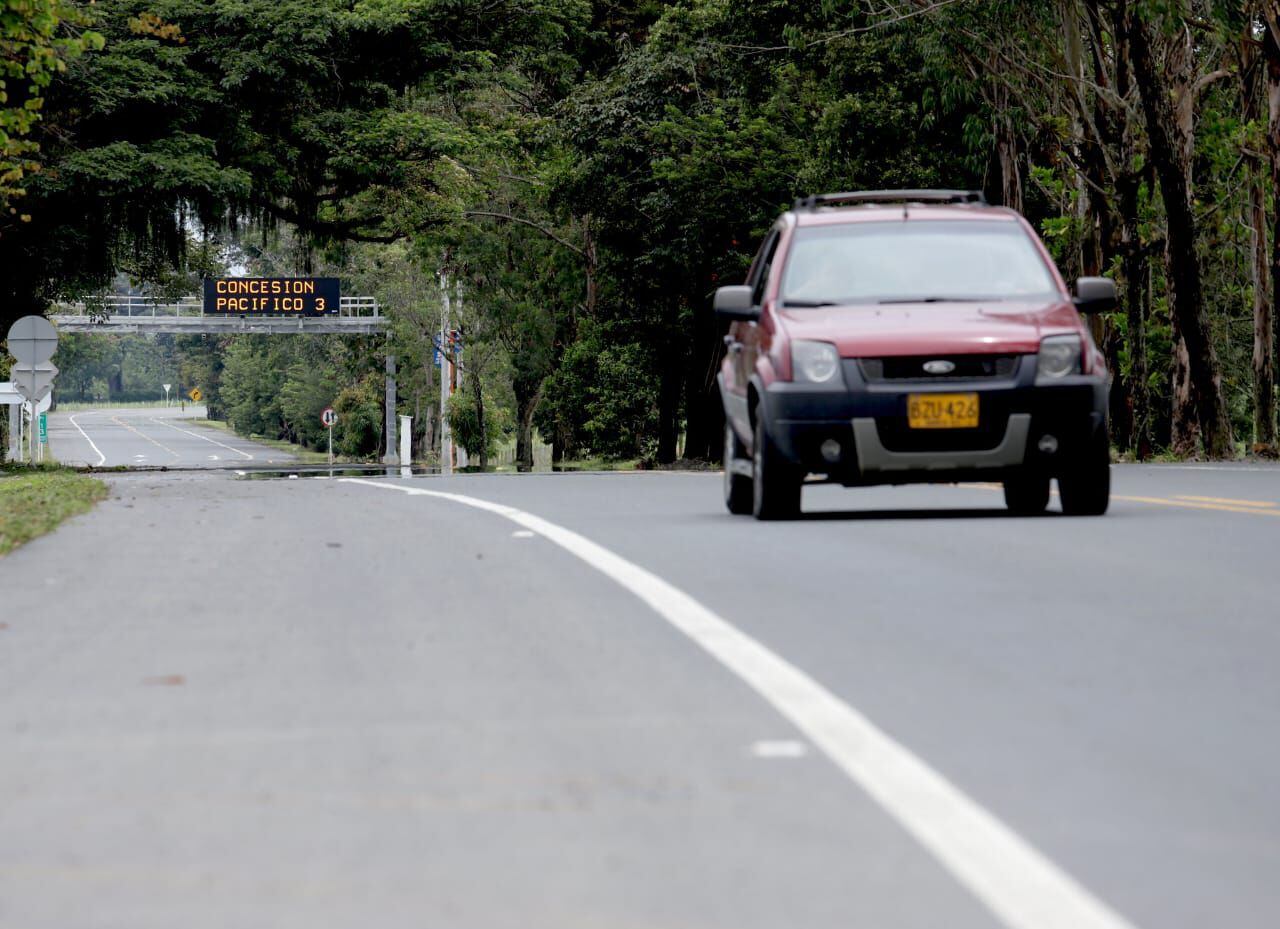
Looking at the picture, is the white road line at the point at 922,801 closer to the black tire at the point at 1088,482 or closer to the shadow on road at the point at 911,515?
the black tire at the point at 1088,482

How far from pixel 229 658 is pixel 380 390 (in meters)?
103

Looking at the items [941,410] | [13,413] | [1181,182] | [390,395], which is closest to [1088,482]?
[941,410]

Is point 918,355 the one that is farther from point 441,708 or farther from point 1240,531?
point 441,708

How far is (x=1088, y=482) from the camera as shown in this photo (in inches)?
552

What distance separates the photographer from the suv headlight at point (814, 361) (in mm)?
13203

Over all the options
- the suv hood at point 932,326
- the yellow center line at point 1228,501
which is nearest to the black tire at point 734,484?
the suv hood at point 932,326

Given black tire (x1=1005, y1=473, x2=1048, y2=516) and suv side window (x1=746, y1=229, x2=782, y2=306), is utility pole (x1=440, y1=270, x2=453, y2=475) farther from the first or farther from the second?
black tire (x1=1005, y1=473, x2=1048, y2=516)

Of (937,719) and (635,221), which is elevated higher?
(635,221)

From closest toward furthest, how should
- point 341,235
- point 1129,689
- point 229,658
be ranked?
point 1129,689 < point 229,658 < point 341,235

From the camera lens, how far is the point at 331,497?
19797 mm

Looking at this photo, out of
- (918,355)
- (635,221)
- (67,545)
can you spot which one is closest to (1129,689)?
(918,355)

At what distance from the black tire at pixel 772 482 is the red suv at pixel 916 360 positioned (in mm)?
13

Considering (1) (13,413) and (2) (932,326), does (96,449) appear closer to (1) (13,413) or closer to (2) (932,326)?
(1) (13,413)

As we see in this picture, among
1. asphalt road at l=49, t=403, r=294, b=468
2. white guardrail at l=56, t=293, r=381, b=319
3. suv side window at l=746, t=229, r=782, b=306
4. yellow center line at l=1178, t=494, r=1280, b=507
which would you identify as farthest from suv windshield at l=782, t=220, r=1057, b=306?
white guardrail at l=56, t=293, r=381, b=319
